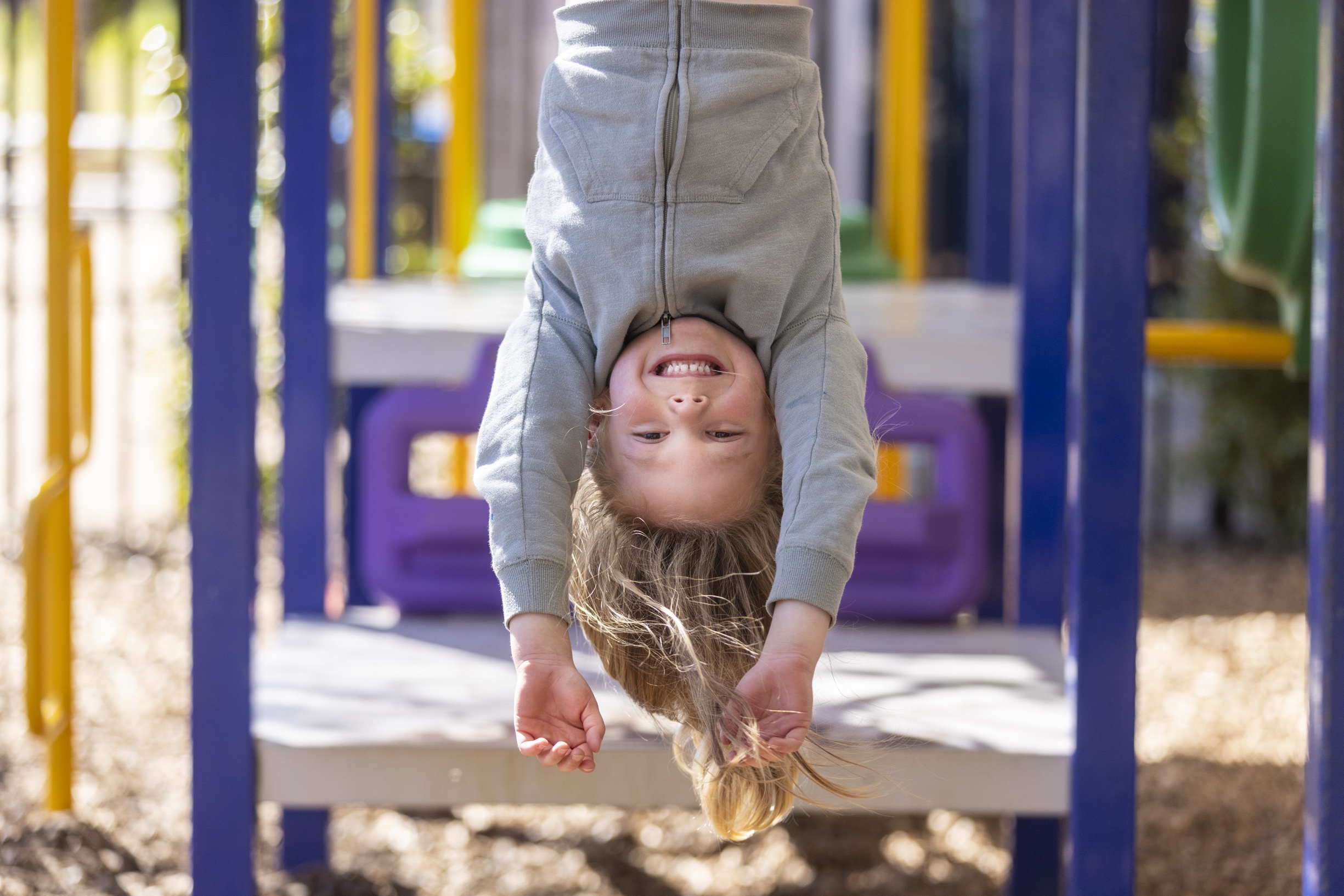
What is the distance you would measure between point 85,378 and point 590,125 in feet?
6.11

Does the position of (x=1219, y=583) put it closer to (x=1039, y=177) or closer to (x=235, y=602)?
(x=1039, y=177)

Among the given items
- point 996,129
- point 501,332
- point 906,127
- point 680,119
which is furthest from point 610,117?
point 906,127

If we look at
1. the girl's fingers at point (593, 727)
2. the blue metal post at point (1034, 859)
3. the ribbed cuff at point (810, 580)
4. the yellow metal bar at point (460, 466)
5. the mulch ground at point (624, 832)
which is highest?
the ribbed cuff at point (810, 580)

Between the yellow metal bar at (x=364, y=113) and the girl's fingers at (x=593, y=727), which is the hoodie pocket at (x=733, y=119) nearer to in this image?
the girl's fingers at (x=593, y=727)

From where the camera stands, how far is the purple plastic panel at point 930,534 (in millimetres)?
2270

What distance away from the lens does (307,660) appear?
2229mm

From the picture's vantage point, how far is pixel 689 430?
48.9 inches

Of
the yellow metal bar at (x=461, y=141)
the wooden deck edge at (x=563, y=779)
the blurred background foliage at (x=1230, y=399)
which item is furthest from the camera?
the blurred background foliage at (x=1230, y=399)

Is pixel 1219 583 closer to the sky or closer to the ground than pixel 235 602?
closer to the ground

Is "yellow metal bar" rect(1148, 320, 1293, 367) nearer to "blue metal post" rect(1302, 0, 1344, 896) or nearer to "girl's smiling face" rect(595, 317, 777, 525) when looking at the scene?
"blue metal post" rect(1302, 0, 1344, 896)

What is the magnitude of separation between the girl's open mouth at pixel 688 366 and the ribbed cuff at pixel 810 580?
20cm

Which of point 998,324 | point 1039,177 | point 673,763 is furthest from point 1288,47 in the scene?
point 673,763

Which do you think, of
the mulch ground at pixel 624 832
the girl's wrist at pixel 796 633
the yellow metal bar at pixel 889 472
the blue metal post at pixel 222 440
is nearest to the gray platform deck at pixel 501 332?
the yellow metal bar at pixel 889 472

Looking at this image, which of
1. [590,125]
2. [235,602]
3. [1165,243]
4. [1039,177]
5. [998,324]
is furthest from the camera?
[1165,243]
